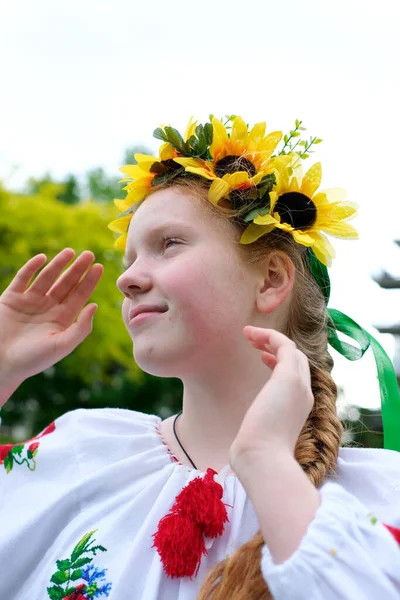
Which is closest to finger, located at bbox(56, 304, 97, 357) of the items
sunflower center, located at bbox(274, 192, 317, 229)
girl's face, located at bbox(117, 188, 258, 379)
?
girl's face, located at bbox(117, 188, 258, 379)

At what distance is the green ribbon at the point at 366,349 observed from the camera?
6.34 ft

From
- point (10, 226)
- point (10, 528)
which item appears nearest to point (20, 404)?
point (10, 226)

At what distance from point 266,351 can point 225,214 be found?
45cm

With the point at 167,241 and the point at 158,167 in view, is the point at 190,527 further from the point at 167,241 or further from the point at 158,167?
the point at 158,167

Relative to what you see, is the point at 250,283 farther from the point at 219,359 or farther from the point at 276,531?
the point at 276,531

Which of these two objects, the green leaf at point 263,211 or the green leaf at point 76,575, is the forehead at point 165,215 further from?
the green leaf at point 76,575

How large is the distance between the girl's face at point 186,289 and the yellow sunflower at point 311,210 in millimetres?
172

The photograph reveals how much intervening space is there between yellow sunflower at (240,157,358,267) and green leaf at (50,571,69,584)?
106 centimetres

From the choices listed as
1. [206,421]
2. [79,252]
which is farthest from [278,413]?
[79,252]

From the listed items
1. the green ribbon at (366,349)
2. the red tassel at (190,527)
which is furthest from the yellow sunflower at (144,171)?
the red tassel at (190,527)

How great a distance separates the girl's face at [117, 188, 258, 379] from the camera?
5.75 feet

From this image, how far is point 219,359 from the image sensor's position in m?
1.81

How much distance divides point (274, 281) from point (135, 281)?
400 mm

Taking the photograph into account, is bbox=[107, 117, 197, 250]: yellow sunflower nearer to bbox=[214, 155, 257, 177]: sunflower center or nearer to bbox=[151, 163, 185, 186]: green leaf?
bbox=[151, 163, 185, 186]: green leaf
